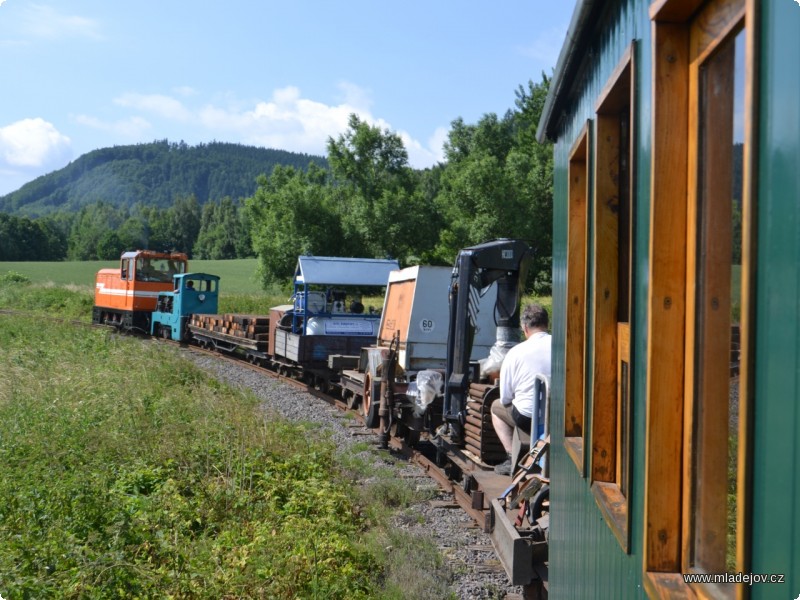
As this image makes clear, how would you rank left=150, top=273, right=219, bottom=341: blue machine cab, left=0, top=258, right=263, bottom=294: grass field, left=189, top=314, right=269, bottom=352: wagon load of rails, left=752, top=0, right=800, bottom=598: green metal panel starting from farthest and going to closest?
1. left=0, top=258, right=263, bottom=294: grass field
2. left=150, top=273, right=219, bottom=341: blue machine cab
3. left=189, top=314, right=269, bottom=352: wagon load of rails
4. left=752, top=0, right=800, bottom=598: green metal panel

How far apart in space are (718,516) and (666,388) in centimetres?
33

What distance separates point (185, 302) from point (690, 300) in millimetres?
28681

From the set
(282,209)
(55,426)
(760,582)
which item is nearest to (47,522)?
(55,426)

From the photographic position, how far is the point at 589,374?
→ 129 inches

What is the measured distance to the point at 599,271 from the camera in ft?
10.1

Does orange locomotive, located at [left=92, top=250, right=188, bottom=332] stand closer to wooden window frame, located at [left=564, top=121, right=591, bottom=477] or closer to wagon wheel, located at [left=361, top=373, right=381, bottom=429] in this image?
wagon wheel, located at [left=361, top=373, right=381, bottom=429]

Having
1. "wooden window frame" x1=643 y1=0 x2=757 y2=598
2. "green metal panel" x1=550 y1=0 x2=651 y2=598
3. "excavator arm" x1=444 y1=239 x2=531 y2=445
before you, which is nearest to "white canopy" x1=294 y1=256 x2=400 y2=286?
"excavator arm" x1=444 y1=239 x2=531 y2=445

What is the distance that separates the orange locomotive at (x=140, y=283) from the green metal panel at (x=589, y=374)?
98.4 feet

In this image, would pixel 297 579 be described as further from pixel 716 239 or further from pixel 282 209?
pixel 282 209

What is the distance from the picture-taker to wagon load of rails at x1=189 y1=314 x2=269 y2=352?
22453 millimetres

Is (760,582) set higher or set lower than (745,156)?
lower

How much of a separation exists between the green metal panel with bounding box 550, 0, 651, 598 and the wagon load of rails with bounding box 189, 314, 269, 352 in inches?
715

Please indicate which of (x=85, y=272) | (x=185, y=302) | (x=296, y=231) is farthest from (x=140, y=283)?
(x=85, y=272)

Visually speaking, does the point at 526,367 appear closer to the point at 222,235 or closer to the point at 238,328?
the point at 238,328
